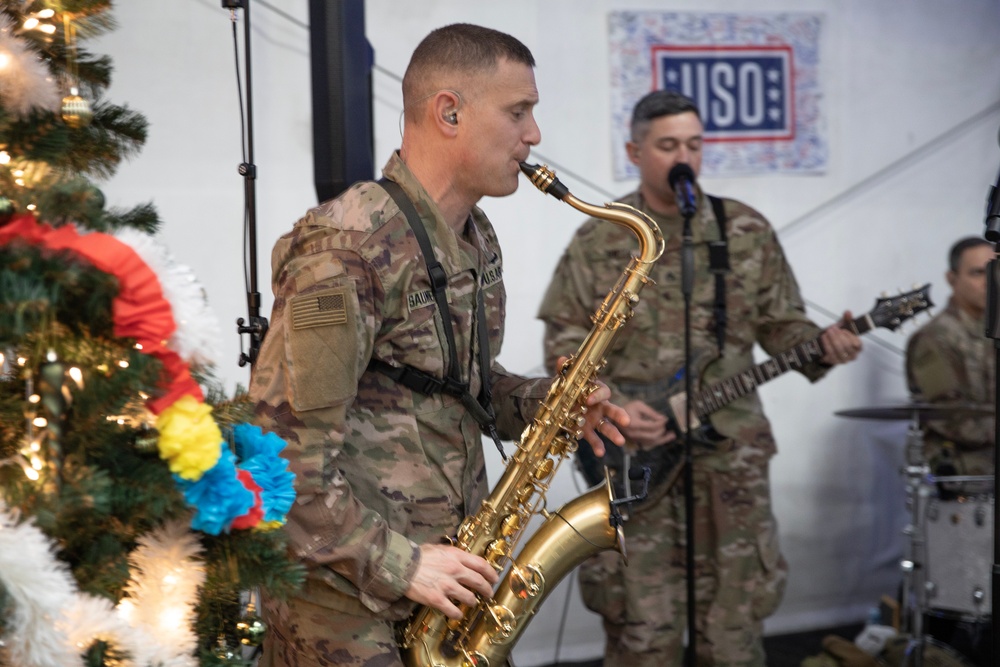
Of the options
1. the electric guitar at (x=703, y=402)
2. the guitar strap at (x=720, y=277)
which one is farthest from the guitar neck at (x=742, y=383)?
the guitar strap at (x=720, y=277)

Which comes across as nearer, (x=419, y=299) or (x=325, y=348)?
(x=325, y=348)

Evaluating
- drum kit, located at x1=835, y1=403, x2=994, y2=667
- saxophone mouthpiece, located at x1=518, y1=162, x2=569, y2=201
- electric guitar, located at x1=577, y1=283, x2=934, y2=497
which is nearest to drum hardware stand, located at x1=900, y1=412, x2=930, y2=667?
drum kit, located at x1=835, y1=403, x2=994, y2=667

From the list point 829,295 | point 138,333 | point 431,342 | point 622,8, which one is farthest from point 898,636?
point 138,333

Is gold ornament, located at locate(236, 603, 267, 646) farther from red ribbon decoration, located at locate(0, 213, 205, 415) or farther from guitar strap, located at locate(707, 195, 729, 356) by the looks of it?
guitar strap, located at locate(707, 195, 729, 356)

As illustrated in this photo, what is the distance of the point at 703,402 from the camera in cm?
374

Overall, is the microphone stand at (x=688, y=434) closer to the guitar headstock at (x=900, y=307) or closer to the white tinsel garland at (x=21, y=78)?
the guitar headstock at (x=900, y=307)

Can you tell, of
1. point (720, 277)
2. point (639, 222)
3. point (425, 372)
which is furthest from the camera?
point (720, 277)

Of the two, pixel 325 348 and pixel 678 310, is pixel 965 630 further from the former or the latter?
pixel 325 348

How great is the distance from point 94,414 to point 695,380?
9.01 ft

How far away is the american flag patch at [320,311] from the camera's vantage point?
6.35 feet

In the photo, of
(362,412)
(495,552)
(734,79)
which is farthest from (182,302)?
(734,79)

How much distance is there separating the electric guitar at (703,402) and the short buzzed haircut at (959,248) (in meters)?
1.39

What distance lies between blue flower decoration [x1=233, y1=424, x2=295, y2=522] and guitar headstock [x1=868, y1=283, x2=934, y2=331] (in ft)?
9.28

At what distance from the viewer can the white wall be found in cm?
403
